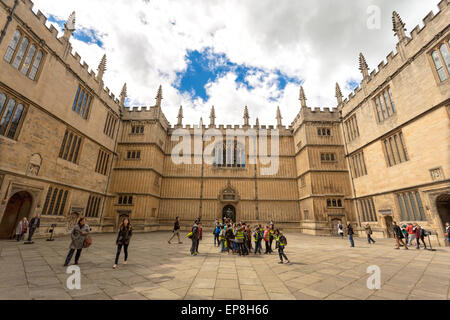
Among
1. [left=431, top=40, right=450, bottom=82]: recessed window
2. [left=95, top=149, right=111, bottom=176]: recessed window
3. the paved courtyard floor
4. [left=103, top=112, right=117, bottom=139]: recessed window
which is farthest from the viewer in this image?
[left=103, top=112, right=117, bottom=139]: recessed window

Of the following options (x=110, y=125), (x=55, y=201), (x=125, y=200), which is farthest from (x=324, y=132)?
(x=55, y=201)

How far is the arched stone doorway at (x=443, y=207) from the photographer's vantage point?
11.6 metres

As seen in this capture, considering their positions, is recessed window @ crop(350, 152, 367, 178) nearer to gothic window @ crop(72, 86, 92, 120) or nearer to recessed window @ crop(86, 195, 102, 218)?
recessed window @ crop(86, 195, 102, 218)

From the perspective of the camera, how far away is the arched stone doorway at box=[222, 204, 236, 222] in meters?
22.2

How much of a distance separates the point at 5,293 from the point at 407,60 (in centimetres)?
2248

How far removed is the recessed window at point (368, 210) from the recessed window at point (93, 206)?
82.1 feet

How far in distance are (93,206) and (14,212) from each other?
5.94 meters

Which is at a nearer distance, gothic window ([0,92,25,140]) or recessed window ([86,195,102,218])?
gothic window ([0,92,25,140])

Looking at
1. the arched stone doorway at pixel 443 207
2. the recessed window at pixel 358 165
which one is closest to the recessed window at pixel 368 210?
the recessed window at pixel 358 165

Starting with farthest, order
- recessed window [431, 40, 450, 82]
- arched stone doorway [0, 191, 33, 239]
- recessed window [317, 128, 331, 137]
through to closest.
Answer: recessed window [317, 128, 331, 137], recessed window [431, 40, 450, 82], arched stone doorway [0, 191, 33, 239]

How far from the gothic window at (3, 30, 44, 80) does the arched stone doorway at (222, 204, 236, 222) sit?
64.1 ft

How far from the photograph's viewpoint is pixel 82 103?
1641 cm

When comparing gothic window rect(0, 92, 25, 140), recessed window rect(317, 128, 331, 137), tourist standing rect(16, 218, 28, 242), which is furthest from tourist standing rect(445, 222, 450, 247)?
gothic window rect(0, 92, 25, 140)
